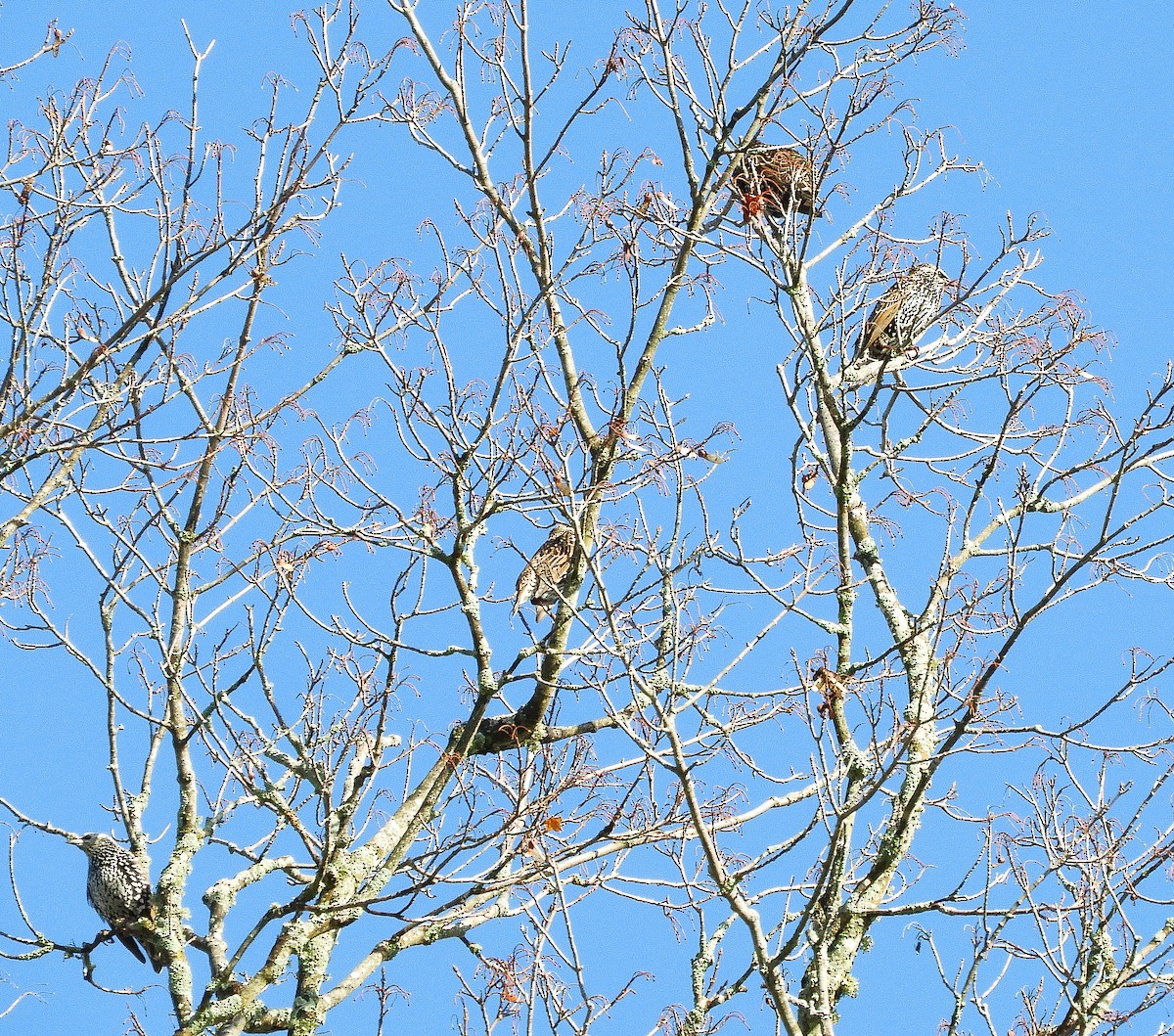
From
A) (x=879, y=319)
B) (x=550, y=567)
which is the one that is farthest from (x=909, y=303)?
(x=550, y=567)

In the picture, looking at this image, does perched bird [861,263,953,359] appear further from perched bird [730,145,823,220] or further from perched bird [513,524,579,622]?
perched bird [513,524,579,622]

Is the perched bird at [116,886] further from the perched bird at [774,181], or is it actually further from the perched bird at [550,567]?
the perched bird at [774,181]

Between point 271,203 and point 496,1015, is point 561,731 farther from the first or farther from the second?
point 271,203

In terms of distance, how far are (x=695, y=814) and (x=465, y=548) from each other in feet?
6.50

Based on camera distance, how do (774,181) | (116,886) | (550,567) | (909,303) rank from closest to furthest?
(909,303), (550,567), (774,181), (116,886)

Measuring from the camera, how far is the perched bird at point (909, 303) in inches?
209

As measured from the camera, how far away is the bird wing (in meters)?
5.36

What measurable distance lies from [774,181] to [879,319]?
1090 millimetres

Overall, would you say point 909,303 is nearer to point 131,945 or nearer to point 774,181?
point 774,181

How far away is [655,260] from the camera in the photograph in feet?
19.4

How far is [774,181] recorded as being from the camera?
6.24 m

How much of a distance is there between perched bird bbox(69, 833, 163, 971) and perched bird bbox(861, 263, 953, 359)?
3922 mm

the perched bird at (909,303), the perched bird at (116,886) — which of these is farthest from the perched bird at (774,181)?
the perched bird at (116,886)

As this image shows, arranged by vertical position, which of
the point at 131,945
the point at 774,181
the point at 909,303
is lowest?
the point at 131,945
